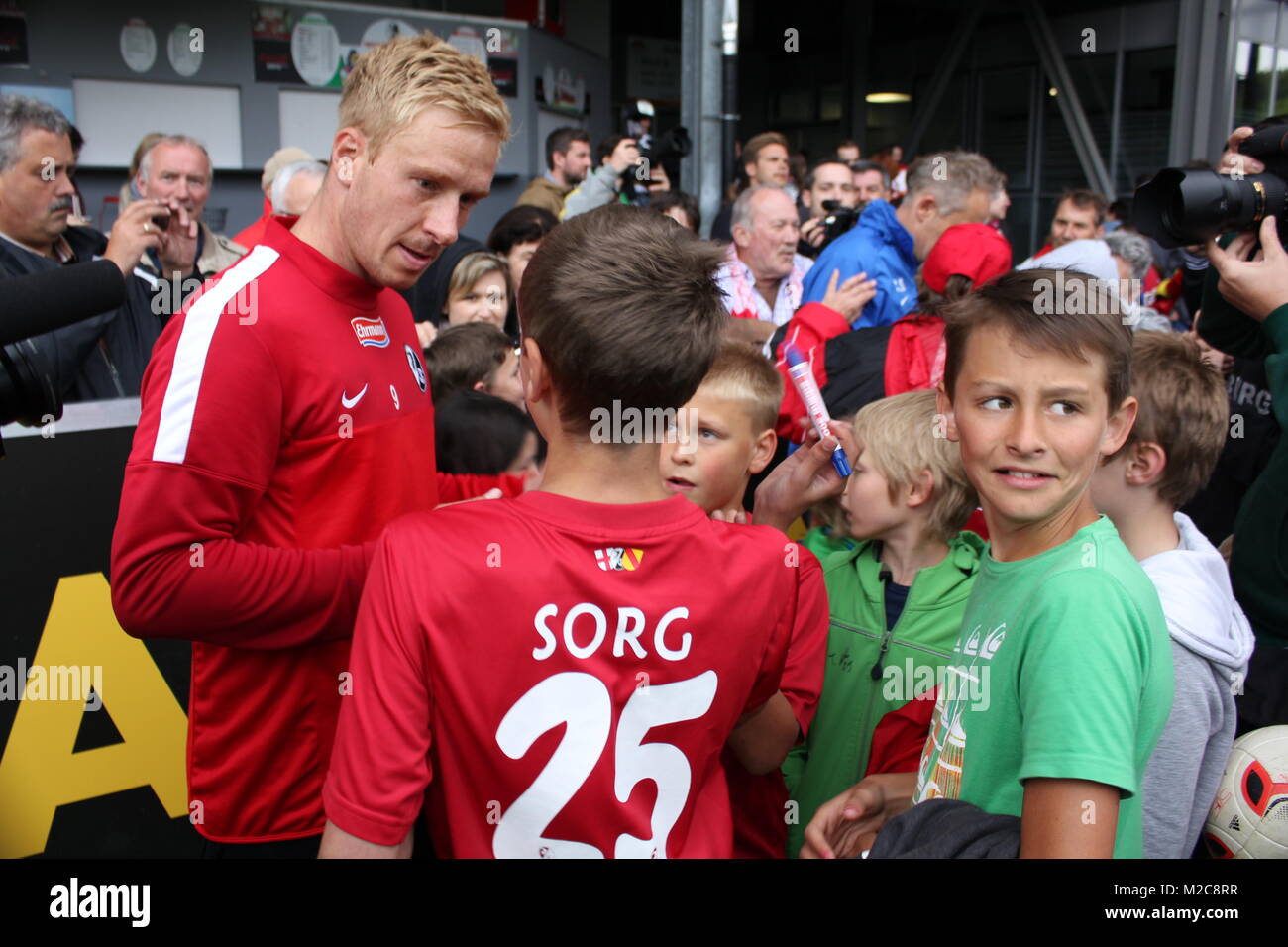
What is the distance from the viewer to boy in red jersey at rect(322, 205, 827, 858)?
1227 millimetres

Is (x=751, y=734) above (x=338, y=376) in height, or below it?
below

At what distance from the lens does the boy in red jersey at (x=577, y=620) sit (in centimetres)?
123

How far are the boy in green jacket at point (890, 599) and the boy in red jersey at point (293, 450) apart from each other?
983 mm

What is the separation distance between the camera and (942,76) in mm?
16812

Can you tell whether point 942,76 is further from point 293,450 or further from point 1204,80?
point 293,450

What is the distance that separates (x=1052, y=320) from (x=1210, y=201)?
986mm

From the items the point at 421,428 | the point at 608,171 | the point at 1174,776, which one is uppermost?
the point at 608,171

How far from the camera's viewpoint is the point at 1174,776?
161 centimetres

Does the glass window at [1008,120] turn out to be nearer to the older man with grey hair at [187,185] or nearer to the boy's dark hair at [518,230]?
the boy's dark hair at [518,230]

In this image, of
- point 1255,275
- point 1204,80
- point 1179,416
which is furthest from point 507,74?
point 1179,416
